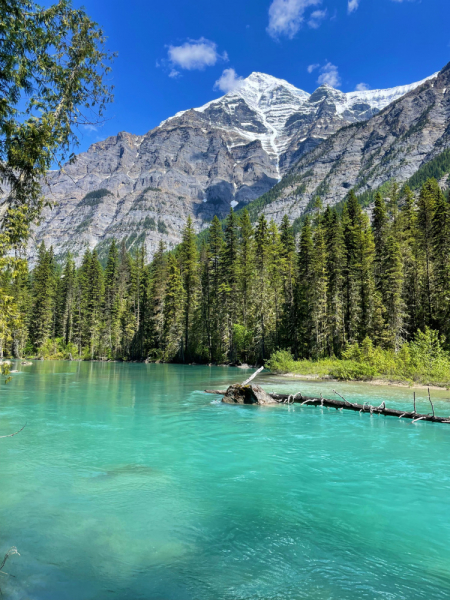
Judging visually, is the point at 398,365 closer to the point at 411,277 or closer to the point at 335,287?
the point at 335,287

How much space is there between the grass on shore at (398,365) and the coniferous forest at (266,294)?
147 centimetres

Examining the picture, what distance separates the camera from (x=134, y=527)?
6.23 metres

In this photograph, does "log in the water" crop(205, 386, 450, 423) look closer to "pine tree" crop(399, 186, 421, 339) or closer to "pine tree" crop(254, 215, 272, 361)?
"pine tree" crop(399, 186, 421, 339)

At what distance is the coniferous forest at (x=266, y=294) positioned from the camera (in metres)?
35.5

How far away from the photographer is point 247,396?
1852 cm

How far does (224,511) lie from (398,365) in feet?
77.4

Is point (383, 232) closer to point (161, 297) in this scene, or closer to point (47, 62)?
point (161, 297)

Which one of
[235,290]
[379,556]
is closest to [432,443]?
[379,556]

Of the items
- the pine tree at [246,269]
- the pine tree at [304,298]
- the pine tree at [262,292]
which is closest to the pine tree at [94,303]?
the pine tree at [246,269]

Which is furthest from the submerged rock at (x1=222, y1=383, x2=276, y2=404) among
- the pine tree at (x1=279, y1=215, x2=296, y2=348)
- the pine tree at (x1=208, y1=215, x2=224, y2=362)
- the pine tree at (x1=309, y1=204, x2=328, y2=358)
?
the pine tree at (x1=208, y1=215, x2=224, y2=362)

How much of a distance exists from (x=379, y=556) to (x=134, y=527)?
154 inches

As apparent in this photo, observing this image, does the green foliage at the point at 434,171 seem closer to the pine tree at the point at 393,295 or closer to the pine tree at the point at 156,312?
the pine tree at the point at 156,312

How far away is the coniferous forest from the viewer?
116 feet

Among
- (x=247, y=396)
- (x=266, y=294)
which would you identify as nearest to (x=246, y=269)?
(x=266, y=294)
